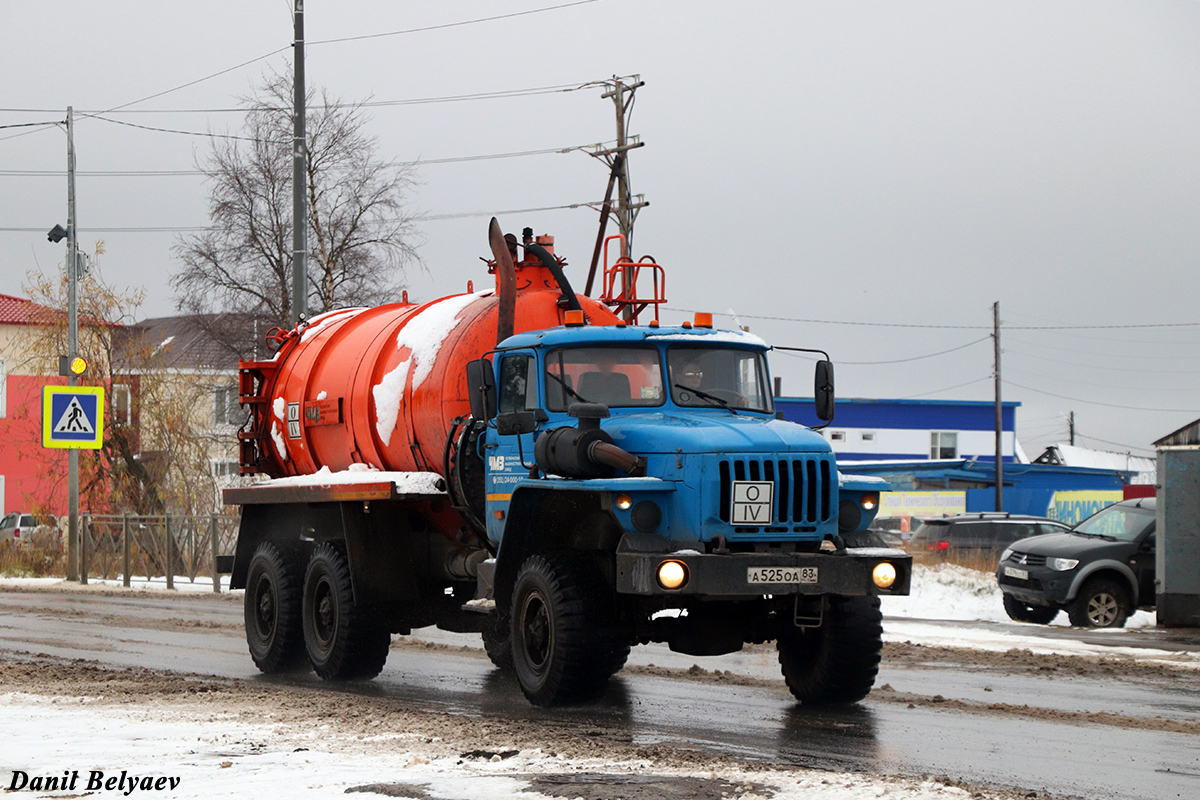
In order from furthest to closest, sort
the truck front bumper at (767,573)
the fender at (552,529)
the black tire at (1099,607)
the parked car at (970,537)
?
the parked car at (970,537) → the black tire at (1099,607) → the fender at (552,529) → the truck front bumper at (767,573)

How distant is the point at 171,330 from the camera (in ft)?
278

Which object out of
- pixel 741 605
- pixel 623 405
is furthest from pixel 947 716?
pixel 623 405

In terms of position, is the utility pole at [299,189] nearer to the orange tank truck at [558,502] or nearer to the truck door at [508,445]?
the orange tank truck at [558,502]

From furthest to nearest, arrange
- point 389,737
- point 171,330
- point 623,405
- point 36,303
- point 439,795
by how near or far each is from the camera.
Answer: point 171,330 → point 36,303 → point 623,405 → point 389,737 → point 439,795

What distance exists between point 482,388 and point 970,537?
68.8 feet

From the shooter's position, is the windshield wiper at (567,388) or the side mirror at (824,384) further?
the side mirror at (824,384)

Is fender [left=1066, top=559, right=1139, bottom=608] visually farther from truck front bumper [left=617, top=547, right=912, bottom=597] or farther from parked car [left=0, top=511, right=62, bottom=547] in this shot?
parked car [left=0, top=511, right=62, bottom=547]

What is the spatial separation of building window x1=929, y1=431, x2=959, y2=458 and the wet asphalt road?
5639 cm

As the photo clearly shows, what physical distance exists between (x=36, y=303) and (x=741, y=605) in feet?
108

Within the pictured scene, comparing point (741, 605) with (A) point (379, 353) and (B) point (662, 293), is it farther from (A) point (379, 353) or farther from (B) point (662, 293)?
(A) point (379, 353)

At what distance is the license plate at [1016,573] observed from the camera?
1914cm

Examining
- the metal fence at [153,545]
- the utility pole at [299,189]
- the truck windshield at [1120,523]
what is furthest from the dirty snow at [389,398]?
the metal fence at [153,545]

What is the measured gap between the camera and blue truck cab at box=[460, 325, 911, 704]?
9508 mm

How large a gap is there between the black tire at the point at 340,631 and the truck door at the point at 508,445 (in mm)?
2142
